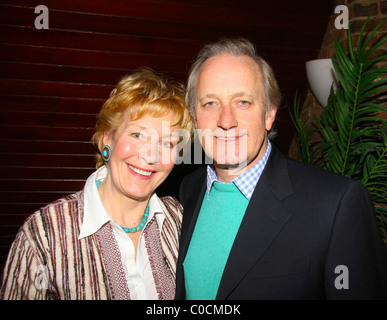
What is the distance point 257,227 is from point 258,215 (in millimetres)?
53

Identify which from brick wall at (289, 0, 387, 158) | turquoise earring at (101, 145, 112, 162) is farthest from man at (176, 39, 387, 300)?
brick wall at (289, 0, 387, 158)

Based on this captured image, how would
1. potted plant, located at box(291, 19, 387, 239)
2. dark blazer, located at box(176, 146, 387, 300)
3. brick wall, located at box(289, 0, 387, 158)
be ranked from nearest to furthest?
1. dark blazer, located at box(176, 146, 387, 300)
2. potted plant, located at box(291, 19, 387, 239)
3. brick wall, located at box(289, 0, 387, 158)

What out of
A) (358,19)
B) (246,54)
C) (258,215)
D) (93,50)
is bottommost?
(258,215)

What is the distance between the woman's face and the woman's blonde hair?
Answer: 0.04 meters

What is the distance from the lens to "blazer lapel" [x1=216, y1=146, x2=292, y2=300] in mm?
1246

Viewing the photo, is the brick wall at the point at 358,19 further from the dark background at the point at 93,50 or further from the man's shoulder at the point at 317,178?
the man's shoulder at the point at 317,178

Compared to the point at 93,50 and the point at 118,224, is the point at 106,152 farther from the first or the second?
the point at 93,50

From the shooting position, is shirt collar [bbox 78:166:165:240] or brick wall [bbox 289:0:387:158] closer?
shirt collar [bbox 78:166:165:240]

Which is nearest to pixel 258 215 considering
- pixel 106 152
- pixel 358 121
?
pixel 106 152

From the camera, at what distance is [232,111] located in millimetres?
1439

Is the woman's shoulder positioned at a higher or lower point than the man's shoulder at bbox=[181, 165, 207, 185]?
lower

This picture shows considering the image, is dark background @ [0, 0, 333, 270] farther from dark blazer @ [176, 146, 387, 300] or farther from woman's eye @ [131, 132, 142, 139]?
dark blazer @ [176, 146, 387, 300]

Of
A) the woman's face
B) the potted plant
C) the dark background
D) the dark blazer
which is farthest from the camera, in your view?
the dark background
